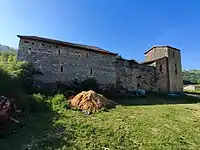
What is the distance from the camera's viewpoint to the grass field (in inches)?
251

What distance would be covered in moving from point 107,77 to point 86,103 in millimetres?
8348

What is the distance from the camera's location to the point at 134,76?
21.7 m

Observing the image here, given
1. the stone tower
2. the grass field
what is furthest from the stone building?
the grass field

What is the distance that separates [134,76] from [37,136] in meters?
16.3

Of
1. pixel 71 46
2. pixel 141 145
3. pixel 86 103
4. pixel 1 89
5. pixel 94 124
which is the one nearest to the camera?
pixel 141 145

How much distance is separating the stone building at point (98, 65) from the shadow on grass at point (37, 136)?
8248 millimetres

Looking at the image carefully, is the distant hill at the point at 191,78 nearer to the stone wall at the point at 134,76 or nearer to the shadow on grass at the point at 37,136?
the stone wall at the point at 134,76

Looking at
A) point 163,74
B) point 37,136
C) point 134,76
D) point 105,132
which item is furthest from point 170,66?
point 37,136

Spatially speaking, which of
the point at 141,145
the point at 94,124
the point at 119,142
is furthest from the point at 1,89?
the point at 141,145

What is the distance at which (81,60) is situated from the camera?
18.5 metres

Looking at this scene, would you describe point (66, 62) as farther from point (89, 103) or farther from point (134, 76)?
point (134, 76)

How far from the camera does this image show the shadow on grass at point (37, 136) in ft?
20.3

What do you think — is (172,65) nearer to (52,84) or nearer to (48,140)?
(52,84)

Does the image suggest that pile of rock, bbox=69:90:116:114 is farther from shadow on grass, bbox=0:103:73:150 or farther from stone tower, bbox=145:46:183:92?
stone tower, bbox=145:46:183:92
